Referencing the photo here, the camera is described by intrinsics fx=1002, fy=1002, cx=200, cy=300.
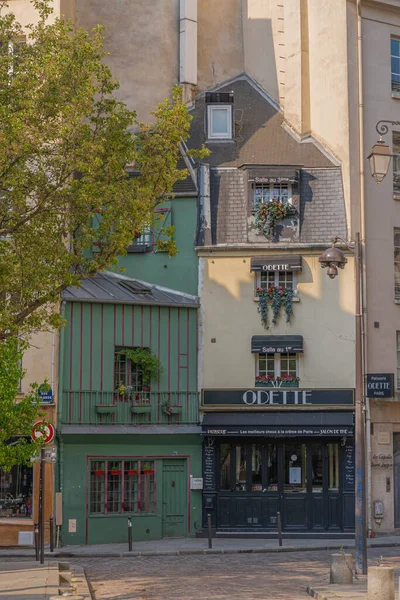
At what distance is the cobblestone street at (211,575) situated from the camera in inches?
643

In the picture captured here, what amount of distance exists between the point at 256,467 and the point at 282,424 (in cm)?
153

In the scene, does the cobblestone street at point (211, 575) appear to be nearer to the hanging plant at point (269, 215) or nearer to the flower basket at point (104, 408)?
the flower basket at point (104, 408)

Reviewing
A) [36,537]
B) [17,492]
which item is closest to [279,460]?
[17,492]

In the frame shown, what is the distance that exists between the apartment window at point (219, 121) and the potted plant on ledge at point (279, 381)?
25.4 feet

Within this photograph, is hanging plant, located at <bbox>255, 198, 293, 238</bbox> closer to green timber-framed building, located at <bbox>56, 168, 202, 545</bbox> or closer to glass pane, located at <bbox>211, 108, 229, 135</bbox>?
green timber-framed building, located at <bbox>56, 168, 202, 545</bbox>

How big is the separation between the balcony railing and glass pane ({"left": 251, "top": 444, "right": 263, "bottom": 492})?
5.95ft

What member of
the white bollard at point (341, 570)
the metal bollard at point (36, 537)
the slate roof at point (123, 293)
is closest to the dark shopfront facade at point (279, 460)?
the slate roof at point (123, 293)

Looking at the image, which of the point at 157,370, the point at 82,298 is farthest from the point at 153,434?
the point at 82,298

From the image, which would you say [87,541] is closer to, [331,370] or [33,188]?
[331,370]

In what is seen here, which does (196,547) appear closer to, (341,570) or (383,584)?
(341,570)

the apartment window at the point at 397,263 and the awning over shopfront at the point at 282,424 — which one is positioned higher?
the apartment window at the point at 397,263

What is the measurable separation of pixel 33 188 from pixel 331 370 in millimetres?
11893

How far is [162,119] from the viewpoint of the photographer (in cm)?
1936

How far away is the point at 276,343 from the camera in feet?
90.4
